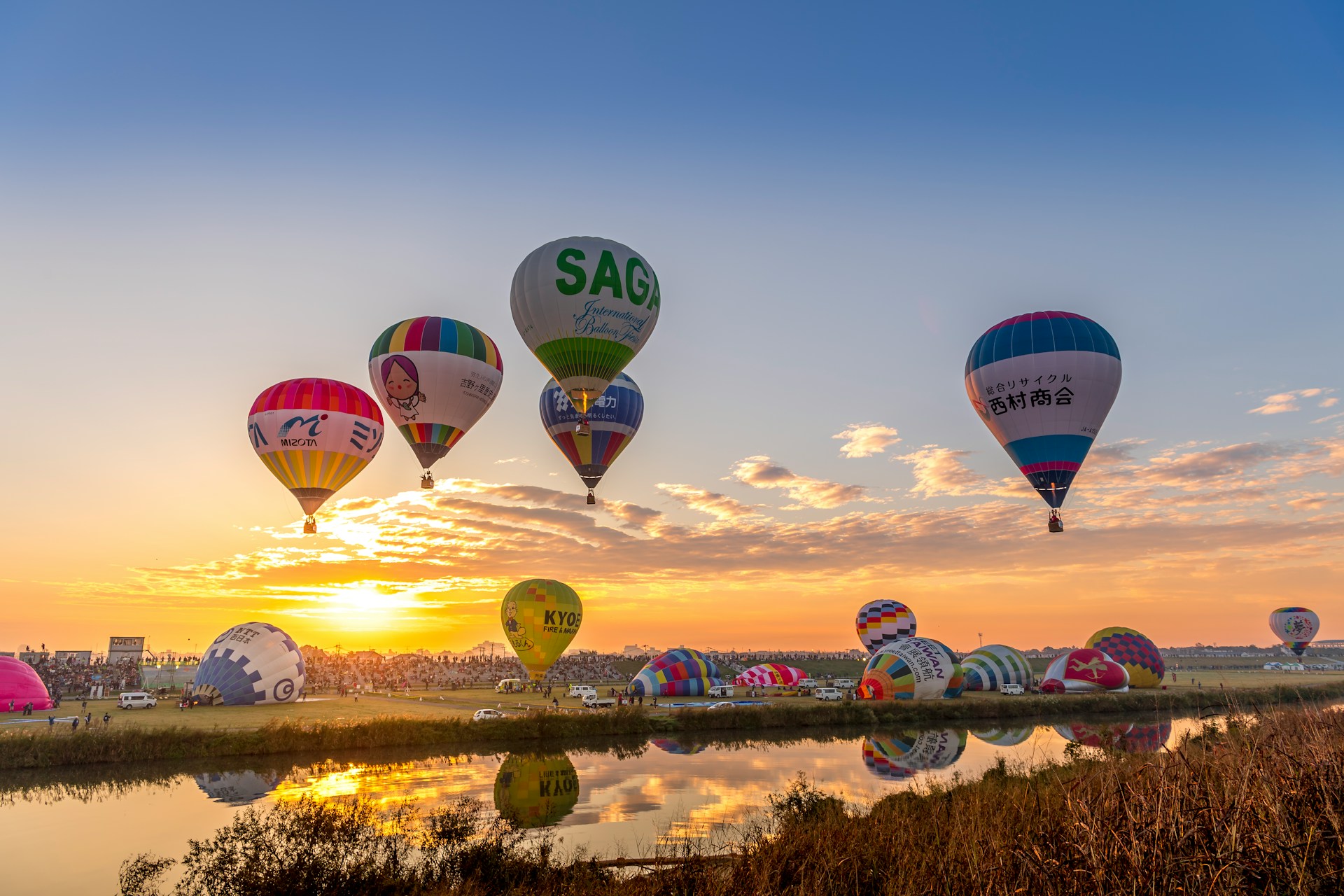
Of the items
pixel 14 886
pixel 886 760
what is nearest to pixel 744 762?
pixel 886 760

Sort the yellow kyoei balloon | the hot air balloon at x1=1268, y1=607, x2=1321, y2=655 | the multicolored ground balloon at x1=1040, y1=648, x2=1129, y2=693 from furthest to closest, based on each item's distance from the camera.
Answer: the hot air balloon at x1=1268, y1=607, x2=1321, y2=655
the multicolored ground balloon at x1=1040, y1=648, x2=1129, y2=693
the yellow kyoei balloon

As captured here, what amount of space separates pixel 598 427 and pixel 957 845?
28112 millimetres

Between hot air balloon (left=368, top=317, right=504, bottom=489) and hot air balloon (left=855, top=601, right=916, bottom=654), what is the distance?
111ft

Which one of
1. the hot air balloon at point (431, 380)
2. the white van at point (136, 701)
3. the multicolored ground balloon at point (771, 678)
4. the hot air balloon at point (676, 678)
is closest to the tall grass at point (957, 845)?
the hot air balloon at point (431, 380)

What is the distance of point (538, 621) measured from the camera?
43.3 m

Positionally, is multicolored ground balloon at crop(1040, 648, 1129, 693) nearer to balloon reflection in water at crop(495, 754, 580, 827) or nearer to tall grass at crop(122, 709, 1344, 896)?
tall grass at crop(122, 709, 1344, 896)

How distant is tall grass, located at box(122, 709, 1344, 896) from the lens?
612cm

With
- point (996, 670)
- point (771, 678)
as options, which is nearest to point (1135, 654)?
point (996, 670)

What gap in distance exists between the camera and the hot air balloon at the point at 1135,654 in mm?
49219

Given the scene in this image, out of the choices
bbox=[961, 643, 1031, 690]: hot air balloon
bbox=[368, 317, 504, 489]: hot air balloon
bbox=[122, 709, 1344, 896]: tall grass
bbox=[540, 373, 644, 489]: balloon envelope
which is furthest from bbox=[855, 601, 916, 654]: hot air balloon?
bbox=[122, 709, 1344, 896]: tall grass

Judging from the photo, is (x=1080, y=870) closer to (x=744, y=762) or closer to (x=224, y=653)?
(x=744, y=762)

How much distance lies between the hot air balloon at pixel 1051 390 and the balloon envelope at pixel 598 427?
15405 mm

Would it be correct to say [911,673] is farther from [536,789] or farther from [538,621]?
[536,789]

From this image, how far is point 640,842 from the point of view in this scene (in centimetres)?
1460
